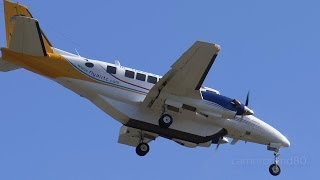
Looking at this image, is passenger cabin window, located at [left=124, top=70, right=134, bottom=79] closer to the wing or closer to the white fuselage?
the white fuselage

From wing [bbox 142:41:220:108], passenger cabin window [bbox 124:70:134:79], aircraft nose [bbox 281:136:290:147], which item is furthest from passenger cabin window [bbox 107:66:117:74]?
aircraft nose [bbox 281:136:290:147]

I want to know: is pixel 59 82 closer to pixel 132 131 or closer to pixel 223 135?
pixel 132 131

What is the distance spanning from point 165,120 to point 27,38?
7.93 meters

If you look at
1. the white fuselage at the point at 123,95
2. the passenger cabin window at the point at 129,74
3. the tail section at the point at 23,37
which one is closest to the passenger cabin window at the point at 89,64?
the white fuselage at the point at 123,95

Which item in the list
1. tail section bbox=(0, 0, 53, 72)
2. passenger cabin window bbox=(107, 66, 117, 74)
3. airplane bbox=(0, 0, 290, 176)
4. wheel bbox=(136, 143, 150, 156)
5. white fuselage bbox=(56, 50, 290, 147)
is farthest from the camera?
wheel bbox=(136, 143, 150, 156)

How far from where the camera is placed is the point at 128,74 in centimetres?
4069

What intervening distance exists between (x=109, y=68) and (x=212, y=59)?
568 cm

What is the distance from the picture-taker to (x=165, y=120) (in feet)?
132

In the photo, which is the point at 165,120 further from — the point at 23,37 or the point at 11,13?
the point at 11,13

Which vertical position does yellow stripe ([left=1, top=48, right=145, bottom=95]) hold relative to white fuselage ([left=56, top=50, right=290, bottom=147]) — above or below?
above

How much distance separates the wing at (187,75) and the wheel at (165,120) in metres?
0.68

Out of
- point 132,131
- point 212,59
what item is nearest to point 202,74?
point 212,59

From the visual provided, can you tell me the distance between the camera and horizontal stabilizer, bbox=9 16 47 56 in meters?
37.7

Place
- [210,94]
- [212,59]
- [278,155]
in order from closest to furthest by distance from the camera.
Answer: [212,59]
[210,94]
[278,155]
